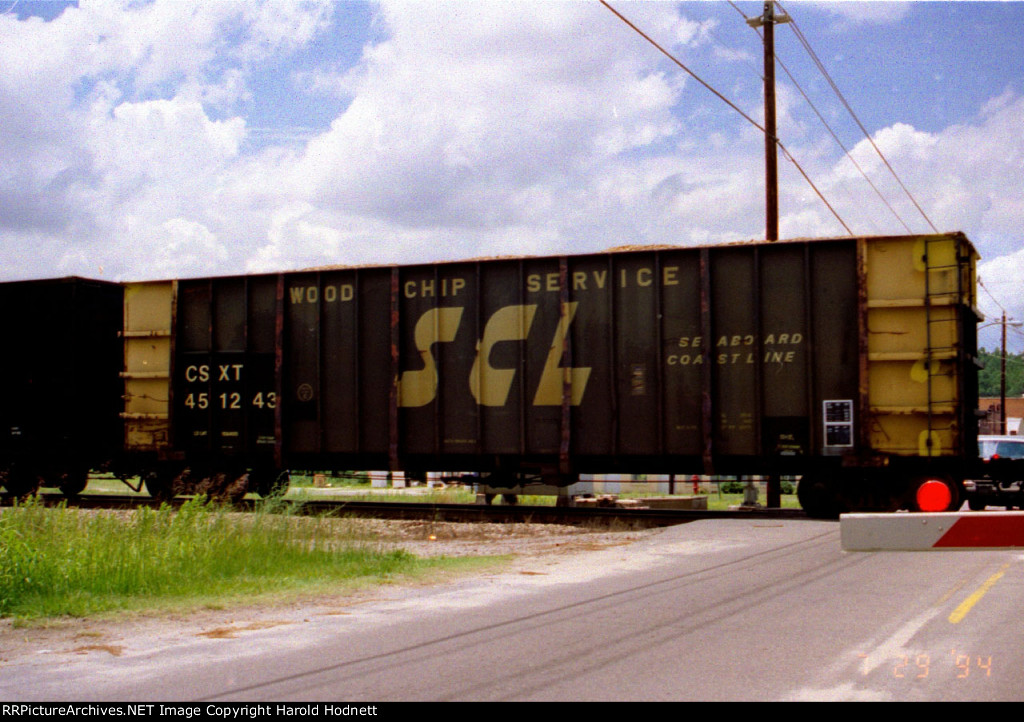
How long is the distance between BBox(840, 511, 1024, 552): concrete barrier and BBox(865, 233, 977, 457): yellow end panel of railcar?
10.9 meters

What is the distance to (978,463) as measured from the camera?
14.9 m

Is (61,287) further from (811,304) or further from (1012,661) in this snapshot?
(1012,661)

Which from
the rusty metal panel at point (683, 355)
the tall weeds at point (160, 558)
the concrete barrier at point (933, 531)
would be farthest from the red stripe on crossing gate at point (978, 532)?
the rusty metal panel at point (683, 355)

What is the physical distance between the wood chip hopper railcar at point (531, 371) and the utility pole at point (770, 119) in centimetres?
487

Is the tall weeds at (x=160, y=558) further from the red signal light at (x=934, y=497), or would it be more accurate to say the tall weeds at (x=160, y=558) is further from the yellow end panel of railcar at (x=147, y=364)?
the yellow end panel of railcar at (x=147, y=364)

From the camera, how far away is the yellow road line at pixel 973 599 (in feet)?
25.3

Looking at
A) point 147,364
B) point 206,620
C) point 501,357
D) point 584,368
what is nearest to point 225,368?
point 147,364

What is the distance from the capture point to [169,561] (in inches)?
394

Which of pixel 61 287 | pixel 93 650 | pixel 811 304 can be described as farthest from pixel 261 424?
pixel 93 650

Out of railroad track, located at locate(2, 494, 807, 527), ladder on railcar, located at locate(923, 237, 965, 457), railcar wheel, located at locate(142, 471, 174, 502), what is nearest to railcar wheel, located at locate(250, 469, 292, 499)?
railroad track, located at locate(2, 494, 807, 527)

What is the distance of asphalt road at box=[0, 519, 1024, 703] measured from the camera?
5.68 m

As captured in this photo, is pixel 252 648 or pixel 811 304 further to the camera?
pixel 811 304

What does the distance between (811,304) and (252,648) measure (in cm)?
1066

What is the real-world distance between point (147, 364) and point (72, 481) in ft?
9.96
